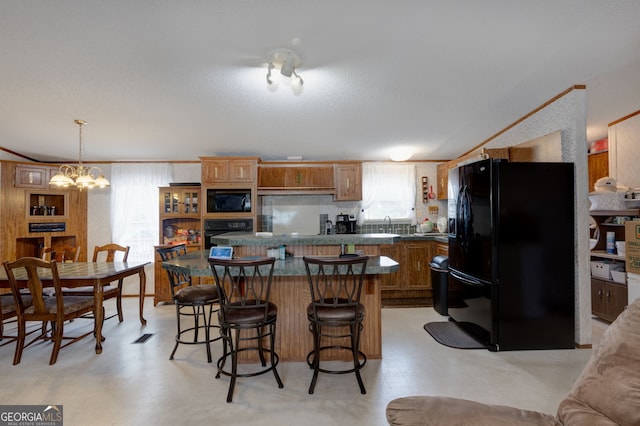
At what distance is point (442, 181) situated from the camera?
516 centimetres

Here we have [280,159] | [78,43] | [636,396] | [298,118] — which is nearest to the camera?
[636,396]

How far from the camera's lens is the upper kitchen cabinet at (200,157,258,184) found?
4.61 metres

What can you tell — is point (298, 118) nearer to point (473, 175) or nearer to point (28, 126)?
point (473, 175)

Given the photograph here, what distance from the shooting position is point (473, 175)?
3.08m

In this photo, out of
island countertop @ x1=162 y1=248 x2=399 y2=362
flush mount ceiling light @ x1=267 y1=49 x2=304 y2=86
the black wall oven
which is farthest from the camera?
the black wall oven

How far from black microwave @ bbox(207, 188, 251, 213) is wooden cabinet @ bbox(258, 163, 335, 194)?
58 cm

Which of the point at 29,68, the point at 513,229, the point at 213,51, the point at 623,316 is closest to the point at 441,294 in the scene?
the point at 513,229

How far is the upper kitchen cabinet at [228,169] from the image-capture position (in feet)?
Result: 15.1

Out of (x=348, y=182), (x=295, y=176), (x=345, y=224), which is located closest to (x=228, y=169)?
(x=295, y=176)

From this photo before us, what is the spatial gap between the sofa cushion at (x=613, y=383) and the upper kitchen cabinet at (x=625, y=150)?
3467 millimetres

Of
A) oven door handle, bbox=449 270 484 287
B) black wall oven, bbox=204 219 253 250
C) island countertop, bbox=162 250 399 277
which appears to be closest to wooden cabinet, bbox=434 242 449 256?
oven door handle, bbox=449 270 484 287

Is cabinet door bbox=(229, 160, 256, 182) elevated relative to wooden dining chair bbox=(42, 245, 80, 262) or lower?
elevated

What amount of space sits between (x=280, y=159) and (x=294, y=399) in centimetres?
387

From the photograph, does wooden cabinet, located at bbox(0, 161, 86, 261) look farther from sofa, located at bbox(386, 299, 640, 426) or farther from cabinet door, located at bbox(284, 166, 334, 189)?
sofa, located at bbox(386, 299, 640, 426)
